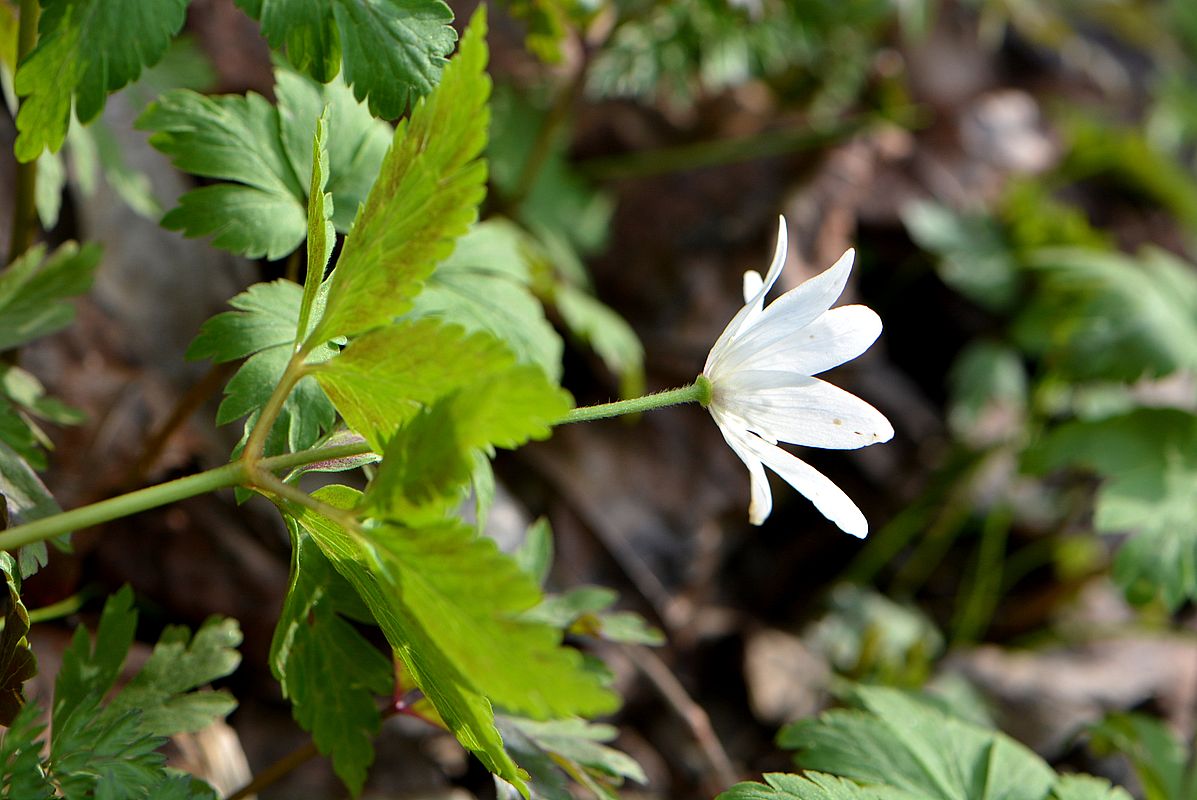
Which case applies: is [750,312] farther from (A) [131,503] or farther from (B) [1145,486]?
(B) [1145,486]

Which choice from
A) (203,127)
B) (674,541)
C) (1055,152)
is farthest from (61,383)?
(1055,152)

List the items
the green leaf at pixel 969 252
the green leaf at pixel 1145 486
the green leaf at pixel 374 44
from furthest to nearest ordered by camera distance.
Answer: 1. the green leaf at pixel 969 252
2. the green leaf at pixel 1145 486
3. the green leaf at pixel 374 44

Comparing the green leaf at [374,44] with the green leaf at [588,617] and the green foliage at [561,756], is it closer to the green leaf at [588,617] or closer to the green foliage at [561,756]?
the green leaf at [588,617]

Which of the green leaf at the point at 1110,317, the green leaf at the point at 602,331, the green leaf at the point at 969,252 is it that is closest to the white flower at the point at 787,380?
the green leaf at the point at 602,331

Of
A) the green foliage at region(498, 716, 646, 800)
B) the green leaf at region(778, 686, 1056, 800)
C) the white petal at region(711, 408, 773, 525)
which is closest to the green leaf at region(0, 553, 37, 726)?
the green foliage at region(498, 716, 646, 800)

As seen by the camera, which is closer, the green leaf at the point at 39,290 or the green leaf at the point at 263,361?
the green leaf at the point at 263,361

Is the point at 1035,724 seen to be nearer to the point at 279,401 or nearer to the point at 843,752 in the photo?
the point at 843,752

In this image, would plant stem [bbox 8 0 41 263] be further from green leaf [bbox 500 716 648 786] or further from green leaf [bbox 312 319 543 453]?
green leaf [bbox 500 716 648 786]
